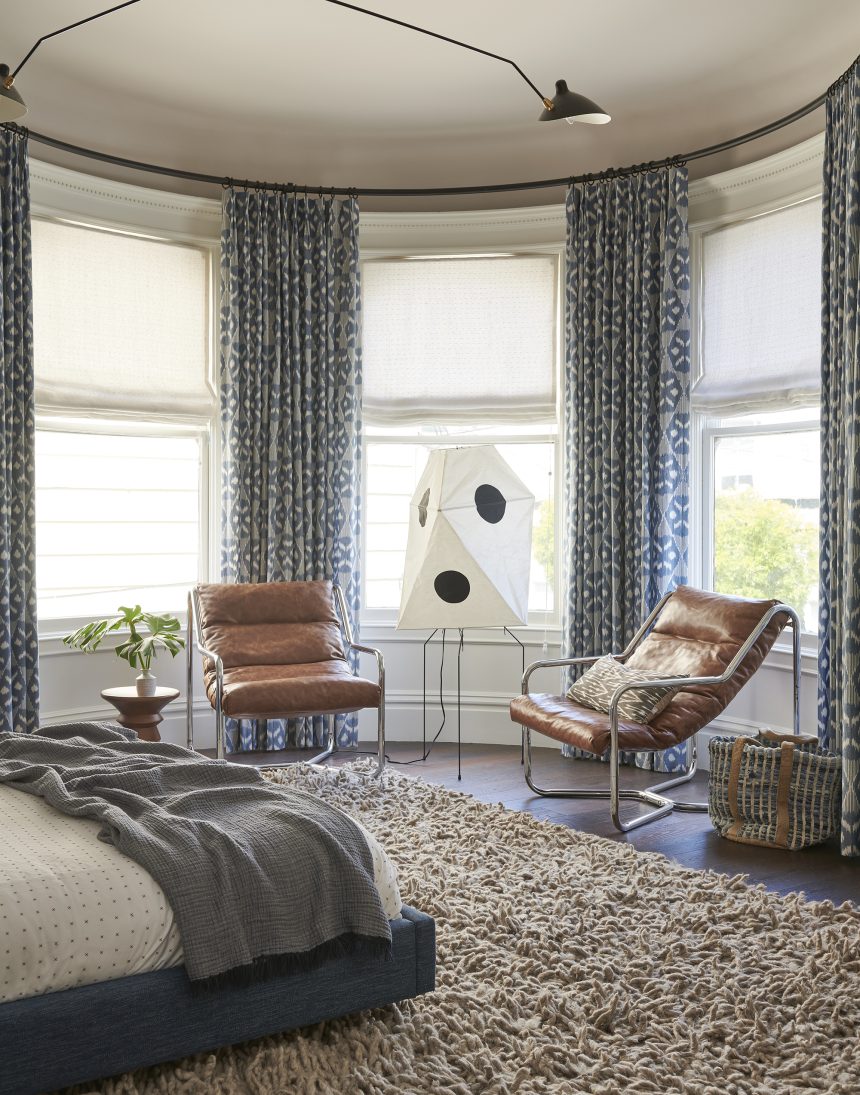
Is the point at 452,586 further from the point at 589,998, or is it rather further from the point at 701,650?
the point at 589,998

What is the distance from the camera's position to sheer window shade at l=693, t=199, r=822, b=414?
4.65 m

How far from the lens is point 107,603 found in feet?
17.2

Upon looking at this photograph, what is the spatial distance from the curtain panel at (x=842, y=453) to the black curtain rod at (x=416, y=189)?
489mm

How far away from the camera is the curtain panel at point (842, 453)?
365 cm

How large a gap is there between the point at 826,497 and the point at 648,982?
2.23 m

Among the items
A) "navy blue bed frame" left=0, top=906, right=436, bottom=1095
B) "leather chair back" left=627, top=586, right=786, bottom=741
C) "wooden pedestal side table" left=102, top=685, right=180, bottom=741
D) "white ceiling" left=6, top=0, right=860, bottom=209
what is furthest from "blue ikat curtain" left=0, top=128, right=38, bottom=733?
"navy blue bed frame" left=0, top=906, right=436, bottom=1095

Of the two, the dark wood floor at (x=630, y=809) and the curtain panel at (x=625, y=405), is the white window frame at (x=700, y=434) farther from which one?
the dark wood floor at (x=630, y=809)

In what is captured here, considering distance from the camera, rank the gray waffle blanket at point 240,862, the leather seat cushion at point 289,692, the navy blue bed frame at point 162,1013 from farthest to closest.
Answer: the leather seat cushion at point 289,692
the gray waffle blanket at point 240,862
the navy blue bed frame at point 162,1013

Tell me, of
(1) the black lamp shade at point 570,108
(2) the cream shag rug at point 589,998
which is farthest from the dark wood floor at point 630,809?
(1) the black lamp shade at point 570,108

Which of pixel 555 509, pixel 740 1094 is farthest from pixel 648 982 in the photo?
pixel 555 509

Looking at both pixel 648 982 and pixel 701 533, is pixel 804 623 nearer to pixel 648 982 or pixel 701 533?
pixel 701 533

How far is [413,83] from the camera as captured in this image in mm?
4738

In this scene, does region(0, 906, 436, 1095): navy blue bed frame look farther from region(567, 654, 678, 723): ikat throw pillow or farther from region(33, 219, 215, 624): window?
region(33, 219, 215, 624): window

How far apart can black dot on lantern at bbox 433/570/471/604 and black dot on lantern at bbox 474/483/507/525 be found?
0.29m
